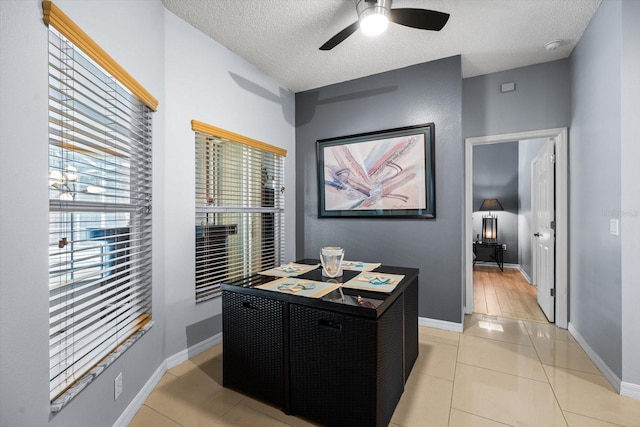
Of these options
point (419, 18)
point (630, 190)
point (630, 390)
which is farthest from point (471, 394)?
point (419, 18)

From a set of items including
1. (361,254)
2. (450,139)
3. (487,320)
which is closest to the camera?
(450,139)

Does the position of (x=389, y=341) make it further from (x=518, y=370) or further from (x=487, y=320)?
(x=487, y=320)

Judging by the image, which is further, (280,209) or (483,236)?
(483,236)

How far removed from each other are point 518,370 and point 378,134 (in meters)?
2.51

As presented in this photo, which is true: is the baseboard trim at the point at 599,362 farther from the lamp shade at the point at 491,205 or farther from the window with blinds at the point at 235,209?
the lamp shade at the point at 491,205

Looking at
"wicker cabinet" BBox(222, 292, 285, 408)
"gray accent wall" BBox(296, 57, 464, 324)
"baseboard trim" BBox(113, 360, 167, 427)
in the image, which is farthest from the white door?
"baseboard trim" BBox(113, 360, 167, 427)

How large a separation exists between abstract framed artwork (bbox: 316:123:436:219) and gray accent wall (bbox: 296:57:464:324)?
0.08 m

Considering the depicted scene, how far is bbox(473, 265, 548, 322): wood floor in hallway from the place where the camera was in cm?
355

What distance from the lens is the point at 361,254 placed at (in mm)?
3568

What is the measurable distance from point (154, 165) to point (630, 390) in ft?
11.5

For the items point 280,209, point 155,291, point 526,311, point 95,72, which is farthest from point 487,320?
point 95,72

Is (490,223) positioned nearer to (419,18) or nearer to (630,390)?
(630,390)

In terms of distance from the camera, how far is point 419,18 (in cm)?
203

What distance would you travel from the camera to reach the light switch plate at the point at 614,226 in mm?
2037
